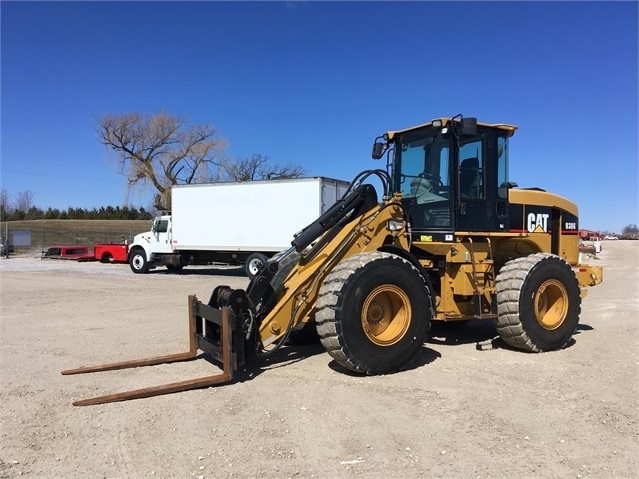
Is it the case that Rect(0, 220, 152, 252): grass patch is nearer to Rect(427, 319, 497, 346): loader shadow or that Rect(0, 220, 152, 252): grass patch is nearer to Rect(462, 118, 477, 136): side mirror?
Rect(427, 319, 497, 346): loader shadow

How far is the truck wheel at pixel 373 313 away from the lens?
18.4ft

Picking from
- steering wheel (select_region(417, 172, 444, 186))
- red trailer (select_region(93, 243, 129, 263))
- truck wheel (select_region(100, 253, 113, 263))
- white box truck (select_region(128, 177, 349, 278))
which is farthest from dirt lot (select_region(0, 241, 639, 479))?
truck wheel (select_region(100, 253, 113, 263))

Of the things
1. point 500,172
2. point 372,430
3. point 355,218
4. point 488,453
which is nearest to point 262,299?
point 355,218

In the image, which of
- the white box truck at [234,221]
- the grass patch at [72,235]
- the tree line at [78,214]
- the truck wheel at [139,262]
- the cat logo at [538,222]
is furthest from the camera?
the tree line at [78,214]

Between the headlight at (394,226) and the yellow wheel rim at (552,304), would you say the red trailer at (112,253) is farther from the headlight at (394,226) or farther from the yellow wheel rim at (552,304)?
the yellow wheel rim at (552,304)

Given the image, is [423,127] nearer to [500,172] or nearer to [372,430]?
[500,172]

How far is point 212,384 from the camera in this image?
541 cm

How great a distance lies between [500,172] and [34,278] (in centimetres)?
1730

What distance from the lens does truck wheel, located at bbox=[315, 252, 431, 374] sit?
5621 mm

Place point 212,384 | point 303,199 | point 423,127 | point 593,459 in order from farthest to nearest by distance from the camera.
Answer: point 303,199 → point 423,127 → point 212,384 → point 593,459

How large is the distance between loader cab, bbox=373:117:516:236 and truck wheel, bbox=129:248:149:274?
17.2 meters

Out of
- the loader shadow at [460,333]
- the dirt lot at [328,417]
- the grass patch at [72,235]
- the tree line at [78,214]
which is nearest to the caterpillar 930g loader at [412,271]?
the dirt lot at [328,417]

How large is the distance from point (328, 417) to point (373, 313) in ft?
5.40

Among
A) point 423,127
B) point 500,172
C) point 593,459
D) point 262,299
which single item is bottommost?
point 593,459
